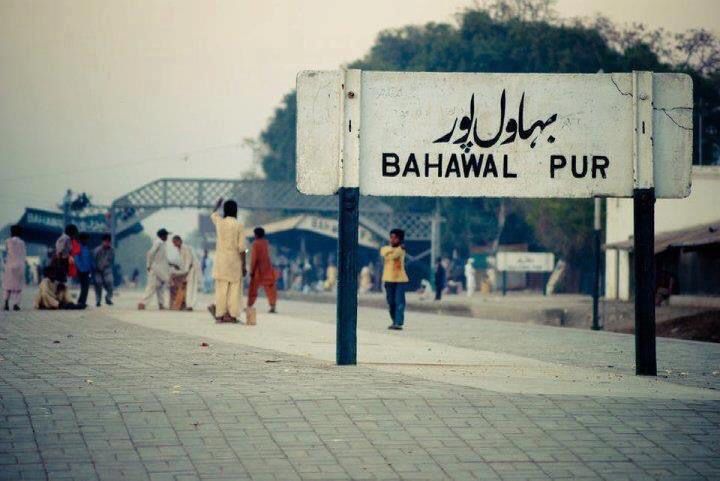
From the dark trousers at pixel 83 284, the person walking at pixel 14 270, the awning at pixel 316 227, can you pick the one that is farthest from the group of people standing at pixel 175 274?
the awning at pixel 316 227

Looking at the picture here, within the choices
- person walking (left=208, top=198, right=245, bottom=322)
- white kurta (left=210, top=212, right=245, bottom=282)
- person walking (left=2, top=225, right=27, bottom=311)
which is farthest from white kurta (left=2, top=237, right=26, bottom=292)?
white kurta (left=210, top=212, right=245, bottom=282)

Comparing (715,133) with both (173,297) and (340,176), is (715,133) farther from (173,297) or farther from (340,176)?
(340,176)

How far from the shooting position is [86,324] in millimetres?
18188

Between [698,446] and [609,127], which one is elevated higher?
[609,127]

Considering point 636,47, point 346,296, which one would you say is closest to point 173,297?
point 346,296

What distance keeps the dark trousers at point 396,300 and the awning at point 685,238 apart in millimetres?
15098

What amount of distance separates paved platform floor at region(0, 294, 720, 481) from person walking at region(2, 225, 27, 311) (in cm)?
1164

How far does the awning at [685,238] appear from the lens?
114 ft

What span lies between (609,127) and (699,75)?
5422cm

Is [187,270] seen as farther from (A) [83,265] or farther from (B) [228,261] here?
(B) [228,261]

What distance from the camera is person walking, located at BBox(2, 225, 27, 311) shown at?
23.5 metres

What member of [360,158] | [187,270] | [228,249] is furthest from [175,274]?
[360,158]

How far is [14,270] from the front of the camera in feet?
77.9

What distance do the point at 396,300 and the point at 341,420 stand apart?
1204 centimetres
